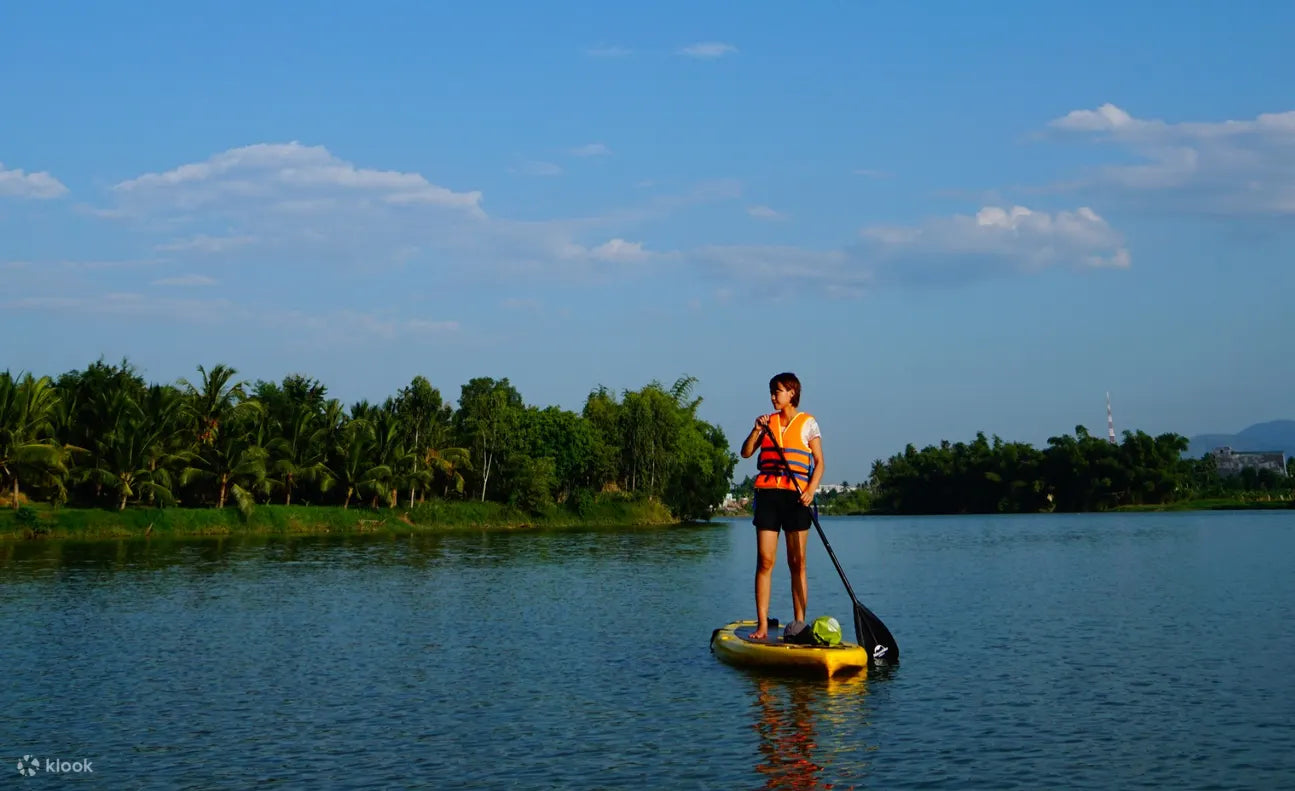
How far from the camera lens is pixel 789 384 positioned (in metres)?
17.0

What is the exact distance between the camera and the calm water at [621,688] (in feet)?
37.5

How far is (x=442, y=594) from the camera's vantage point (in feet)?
102

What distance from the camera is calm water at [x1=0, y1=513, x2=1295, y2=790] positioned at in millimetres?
11438

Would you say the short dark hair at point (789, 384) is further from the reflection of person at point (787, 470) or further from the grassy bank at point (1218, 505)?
the grassy bank at point (1218, 505)

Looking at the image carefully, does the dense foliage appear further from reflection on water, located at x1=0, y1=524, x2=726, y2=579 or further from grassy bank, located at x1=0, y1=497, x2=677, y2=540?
reflection on water, located at x1=0, y1=524, x2=726, y2=579

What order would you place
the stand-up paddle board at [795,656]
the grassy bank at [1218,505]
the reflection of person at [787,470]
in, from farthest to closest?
the grassy bank at [1218,505] → the reflection of person at [787,470] → the stand-up paddle board at [795,656]

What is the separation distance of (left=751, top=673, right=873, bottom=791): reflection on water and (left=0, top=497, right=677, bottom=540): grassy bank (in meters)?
54.5

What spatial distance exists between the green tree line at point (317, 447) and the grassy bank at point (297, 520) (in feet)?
3.67

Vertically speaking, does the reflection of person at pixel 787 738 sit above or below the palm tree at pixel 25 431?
below

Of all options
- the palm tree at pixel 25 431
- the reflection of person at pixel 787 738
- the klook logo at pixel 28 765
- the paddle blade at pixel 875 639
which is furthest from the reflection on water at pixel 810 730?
the palm tree at pixel 25 431

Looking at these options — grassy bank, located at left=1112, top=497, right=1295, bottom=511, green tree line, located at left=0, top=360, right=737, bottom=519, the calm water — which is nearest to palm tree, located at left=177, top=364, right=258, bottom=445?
green tree line, located at left=0, top=360, right=737, bottom=519

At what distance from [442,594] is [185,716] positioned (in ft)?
55.0

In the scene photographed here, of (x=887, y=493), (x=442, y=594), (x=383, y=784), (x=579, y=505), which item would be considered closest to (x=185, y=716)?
(x=383, y=784)

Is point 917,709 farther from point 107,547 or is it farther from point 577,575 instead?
point 107,547
